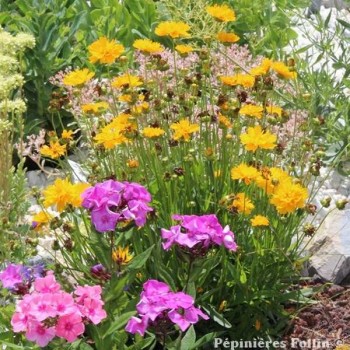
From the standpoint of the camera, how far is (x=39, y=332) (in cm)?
226

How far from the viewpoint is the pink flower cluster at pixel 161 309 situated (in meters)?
2.43

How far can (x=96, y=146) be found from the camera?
11.3 ft

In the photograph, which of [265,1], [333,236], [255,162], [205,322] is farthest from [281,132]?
[265,1]

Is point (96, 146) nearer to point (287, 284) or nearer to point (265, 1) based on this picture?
point (287, 284)

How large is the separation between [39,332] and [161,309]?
0.35 metres

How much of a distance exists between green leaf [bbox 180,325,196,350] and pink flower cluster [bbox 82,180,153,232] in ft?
1.35

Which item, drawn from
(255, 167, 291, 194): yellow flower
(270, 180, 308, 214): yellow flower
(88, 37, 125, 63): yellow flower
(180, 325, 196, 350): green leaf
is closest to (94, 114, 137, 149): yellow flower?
(88, 37, 125, 63): yellow flower

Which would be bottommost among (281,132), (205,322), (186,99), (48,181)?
(48,181)

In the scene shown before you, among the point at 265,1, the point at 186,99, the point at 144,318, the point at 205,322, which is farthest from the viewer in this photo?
the point at 265,1

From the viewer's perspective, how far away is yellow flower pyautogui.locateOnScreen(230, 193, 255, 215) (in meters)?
3.13

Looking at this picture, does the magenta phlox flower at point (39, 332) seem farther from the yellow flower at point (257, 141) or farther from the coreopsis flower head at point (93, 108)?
the coreopsis flower head at point (93, 108)

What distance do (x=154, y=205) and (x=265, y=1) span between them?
2715 mm

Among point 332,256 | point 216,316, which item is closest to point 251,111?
point 216,316

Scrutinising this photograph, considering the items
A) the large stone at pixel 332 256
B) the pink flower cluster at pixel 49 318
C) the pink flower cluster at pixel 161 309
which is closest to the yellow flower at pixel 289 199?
the pink flower cluster at pixel 161 309
